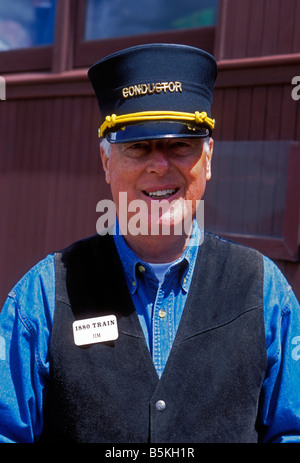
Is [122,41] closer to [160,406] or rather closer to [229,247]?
[229,247]

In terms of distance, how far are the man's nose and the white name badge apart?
0.44 meters

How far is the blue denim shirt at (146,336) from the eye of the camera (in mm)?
1298

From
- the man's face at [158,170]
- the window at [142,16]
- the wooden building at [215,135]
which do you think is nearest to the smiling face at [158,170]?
the man's face at [158,170]

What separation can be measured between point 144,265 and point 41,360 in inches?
15.5

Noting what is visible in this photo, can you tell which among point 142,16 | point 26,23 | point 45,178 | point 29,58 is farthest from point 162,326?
point 26,23

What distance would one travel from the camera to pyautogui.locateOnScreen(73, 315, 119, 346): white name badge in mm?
1324

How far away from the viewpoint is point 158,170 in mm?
1363

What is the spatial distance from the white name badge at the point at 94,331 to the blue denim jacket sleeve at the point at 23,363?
0.27ft

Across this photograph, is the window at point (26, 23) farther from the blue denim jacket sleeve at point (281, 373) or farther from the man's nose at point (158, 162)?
the blue denim jacket sleeve at point (281, 373)

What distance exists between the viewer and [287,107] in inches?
114

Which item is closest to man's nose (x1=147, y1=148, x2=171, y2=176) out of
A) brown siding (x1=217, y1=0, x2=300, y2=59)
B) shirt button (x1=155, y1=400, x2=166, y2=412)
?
shirt button (x1=155, y1=400, x2=166, y2=412)

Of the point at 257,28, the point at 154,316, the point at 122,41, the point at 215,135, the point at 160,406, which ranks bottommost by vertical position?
the point at 160,406

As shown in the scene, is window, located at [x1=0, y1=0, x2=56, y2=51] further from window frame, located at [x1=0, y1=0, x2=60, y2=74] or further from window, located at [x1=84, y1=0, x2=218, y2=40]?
window, located at [x1=84, y1=0, x2=218, y2=40]

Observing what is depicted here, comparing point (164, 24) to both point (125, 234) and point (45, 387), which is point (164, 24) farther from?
point (45, 387)
